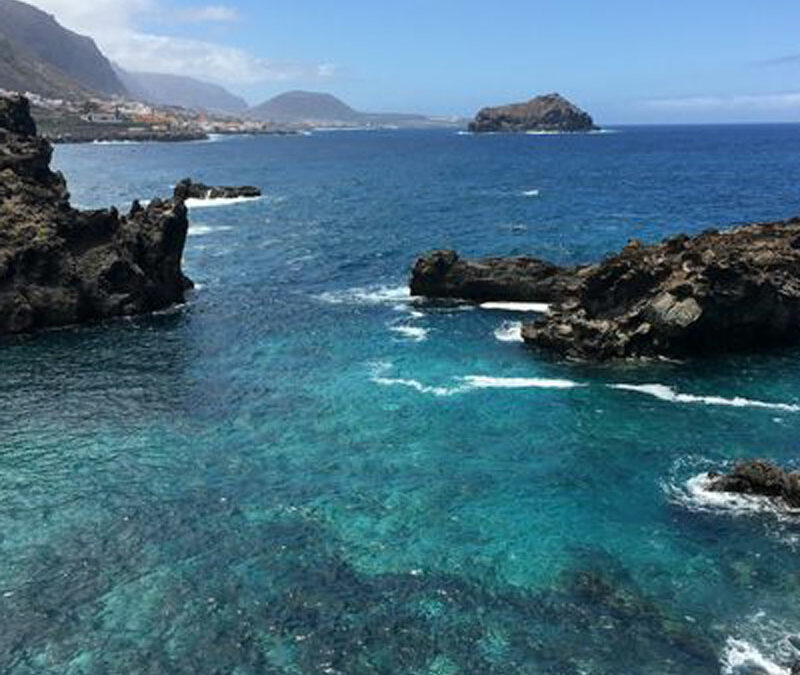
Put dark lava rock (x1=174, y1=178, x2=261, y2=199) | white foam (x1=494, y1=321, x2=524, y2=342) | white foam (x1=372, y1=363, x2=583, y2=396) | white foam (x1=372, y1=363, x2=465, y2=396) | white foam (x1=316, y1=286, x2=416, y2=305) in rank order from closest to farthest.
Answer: white foam (x1=372, y1=363, x2=465, y2=396) → white foam (x1=372, y1=363, x2=583, y2=396) → white foam (x1=494, y1=321, x2=524, y2=342) → white foam (x1=316, y1=286, x2=416, y2=305) → dark lava rock (x1=174, y1=178, x2=261, y2=199)

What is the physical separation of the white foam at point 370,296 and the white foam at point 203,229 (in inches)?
1734

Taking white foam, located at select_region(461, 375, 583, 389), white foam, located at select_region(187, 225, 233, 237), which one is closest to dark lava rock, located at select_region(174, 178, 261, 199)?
white foam, located at select_region(187, 225, 233, 237)

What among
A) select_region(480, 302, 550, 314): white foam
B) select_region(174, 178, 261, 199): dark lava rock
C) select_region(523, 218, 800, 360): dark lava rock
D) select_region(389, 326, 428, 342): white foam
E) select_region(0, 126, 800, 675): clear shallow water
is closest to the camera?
select_region(0, 126, 800, 675): clear shallow water

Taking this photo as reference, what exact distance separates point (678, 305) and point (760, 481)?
2255 centimetres

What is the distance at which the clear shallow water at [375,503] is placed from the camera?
32.1 metres

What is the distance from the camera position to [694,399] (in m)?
55.0

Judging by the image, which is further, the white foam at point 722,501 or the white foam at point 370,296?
the white foam at point 370,296

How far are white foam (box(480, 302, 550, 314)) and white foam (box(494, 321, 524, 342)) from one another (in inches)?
189

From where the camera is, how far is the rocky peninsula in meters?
62.8

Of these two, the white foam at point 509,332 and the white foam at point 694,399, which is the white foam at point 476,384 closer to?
the white foam at point 694,399

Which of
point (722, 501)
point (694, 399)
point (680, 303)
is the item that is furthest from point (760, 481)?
point (680, 303)

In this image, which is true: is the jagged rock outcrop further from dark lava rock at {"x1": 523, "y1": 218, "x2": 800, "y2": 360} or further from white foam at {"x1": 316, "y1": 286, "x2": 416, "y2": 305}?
dark lava rock at {"x1": 523, "y1": 218, "x2": 800, "y2": 360}

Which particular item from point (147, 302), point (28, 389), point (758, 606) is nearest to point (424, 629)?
point (758, 606)

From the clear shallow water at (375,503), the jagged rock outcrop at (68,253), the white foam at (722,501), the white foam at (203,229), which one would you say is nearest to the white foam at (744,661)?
the clear shallow water at (375,503)
